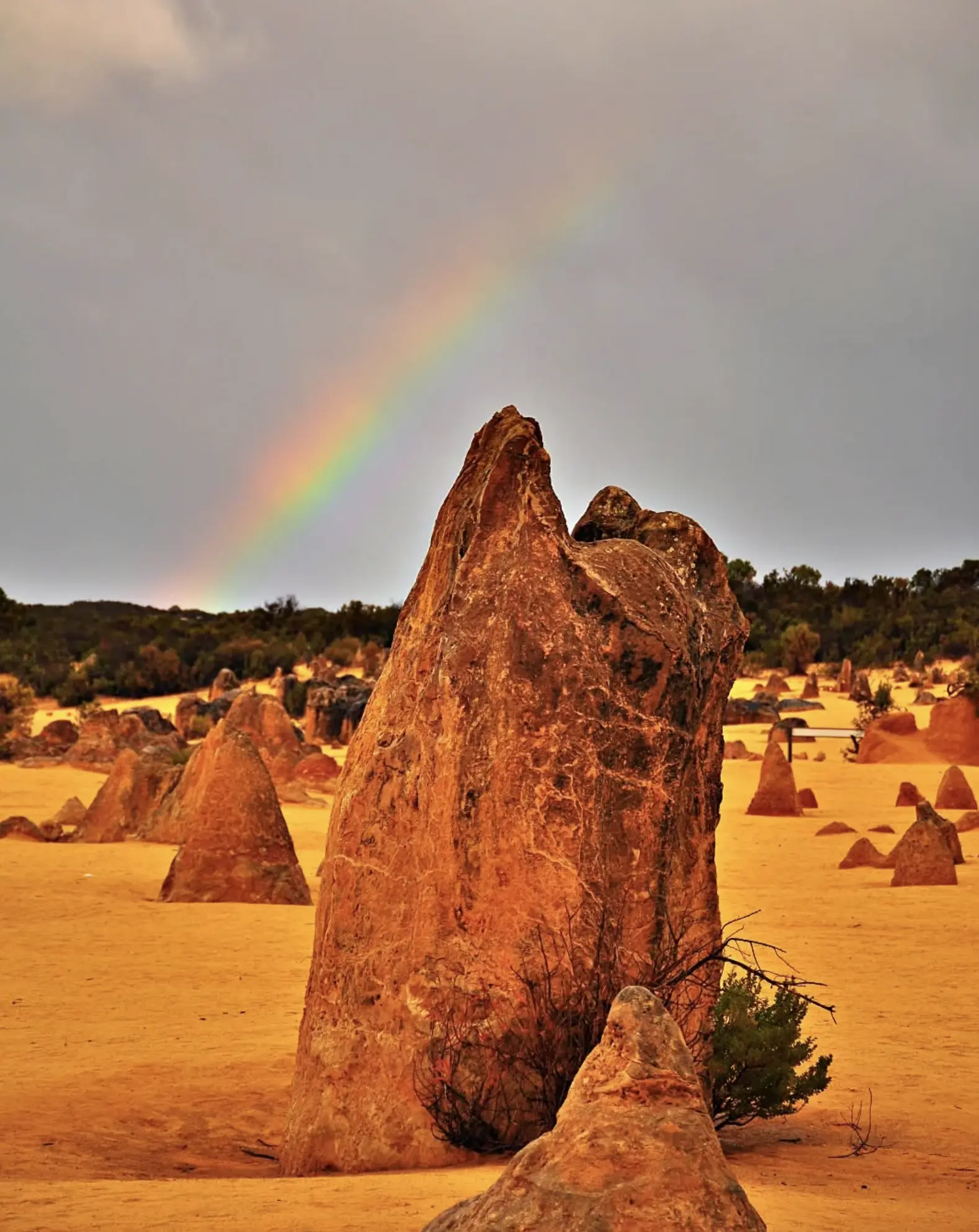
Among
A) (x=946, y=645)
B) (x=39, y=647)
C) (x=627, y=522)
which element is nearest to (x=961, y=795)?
(x=627, y=522)

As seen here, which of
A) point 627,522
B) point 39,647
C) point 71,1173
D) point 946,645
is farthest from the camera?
Answer: point 39,647

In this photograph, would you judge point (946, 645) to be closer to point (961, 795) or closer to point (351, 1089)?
point (961, 795)

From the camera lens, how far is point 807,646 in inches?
2032

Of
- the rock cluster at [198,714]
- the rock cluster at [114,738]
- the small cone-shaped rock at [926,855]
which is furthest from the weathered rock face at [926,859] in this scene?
the rock cluster at [198,714]

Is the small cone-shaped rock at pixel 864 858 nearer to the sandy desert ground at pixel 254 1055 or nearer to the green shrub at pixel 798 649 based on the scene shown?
the sandy desert ground at pixel 254 1055

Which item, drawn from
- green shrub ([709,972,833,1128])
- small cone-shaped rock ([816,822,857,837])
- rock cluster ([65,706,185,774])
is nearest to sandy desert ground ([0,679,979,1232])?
green shrub ([709,972,833,1128])

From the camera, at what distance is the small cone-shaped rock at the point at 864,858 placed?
16.4 m

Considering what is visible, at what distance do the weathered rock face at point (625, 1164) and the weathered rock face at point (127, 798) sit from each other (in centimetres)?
1533

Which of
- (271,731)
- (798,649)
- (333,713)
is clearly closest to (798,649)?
(798,649)

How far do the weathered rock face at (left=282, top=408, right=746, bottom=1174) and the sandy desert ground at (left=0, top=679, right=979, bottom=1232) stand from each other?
0.55 m

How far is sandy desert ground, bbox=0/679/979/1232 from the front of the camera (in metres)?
4.61

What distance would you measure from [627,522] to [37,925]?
Result: 25.4 ft

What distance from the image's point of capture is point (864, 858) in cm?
1648

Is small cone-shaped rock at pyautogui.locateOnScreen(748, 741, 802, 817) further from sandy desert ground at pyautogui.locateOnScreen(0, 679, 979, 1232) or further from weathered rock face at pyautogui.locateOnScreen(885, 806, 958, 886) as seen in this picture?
weathered rock face at pyautogui.locateOnScreen(885, 806, 958, 886)
